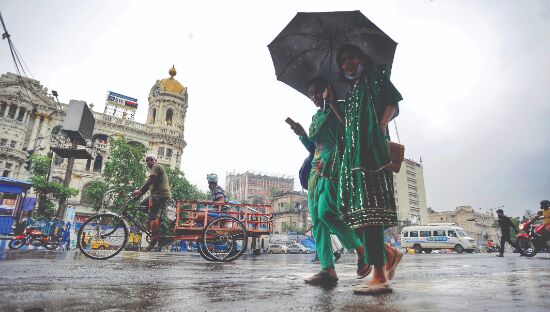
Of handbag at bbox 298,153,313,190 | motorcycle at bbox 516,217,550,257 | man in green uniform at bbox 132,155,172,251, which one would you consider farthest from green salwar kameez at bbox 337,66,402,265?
motorcycle at bbox 516,217,550,257

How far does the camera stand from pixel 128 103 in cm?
4472

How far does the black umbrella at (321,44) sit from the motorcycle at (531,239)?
8901 millimetres

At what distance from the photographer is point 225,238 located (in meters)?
6.05

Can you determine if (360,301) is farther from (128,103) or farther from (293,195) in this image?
(293,195)

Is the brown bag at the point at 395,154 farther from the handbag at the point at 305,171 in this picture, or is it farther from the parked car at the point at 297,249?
the parked car at the point at 297,249

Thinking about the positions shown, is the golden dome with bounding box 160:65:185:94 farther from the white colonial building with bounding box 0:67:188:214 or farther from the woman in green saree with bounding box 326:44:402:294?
the woman in green saree with bounding box 326:44:402:294

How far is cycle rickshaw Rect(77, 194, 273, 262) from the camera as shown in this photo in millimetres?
5477

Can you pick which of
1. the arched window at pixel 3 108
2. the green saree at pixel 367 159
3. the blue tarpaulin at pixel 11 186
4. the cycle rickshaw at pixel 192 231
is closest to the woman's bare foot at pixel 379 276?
the green saree at pixel 367 159

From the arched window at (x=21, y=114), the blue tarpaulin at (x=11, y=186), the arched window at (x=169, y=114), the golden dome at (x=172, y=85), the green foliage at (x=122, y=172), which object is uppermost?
the golden dome at (x=172, y=85)

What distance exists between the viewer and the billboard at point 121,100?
4372 cm

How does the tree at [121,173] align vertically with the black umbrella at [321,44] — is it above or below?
above

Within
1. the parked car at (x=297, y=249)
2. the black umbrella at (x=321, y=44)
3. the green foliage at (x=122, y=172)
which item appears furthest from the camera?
the parked car at (x=297, y=249)

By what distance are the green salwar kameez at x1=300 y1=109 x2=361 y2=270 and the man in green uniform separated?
3552 mm

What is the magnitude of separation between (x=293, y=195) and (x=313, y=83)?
223ft
